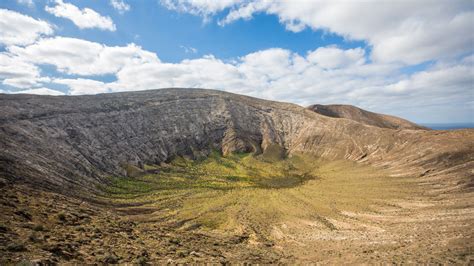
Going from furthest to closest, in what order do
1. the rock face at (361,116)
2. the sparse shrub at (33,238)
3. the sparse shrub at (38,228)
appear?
1. the rock face at (361,116)
2. the sparse shrub at (38,228)
3. the sparse shrub at (33,238)

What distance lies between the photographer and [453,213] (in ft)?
120

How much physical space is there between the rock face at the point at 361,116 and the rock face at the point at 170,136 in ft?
126

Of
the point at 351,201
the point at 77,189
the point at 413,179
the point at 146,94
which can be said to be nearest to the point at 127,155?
the point at 77,189

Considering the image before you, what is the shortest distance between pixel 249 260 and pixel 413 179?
51998 millimetres

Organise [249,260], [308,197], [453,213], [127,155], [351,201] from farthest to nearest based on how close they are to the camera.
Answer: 1. [127,155]
2. [308,197]
3. [351,201]
4. [453,213]
5. [249,260]

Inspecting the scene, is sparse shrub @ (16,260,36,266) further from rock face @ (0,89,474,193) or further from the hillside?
rock face @ (0,89,474,193)

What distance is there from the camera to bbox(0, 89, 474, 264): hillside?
24.2m

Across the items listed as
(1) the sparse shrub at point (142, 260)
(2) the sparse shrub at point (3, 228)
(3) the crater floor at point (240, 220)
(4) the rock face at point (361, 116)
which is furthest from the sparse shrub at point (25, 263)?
(4) the rock face at point (361, 116)

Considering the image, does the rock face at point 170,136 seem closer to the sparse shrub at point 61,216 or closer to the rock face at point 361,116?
the sparse shrub at point 61,216

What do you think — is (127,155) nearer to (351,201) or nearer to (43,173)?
(43,173)

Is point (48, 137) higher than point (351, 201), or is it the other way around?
point (48, 137)

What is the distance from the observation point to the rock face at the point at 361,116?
146 meters

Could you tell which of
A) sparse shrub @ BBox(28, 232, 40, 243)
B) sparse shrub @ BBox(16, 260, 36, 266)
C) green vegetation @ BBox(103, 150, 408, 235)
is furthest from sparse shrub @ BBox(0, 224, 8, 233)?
green vegetation @ BBox(103, 150, 408, 235)

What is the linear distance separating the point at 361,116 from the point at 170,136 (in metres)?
106
